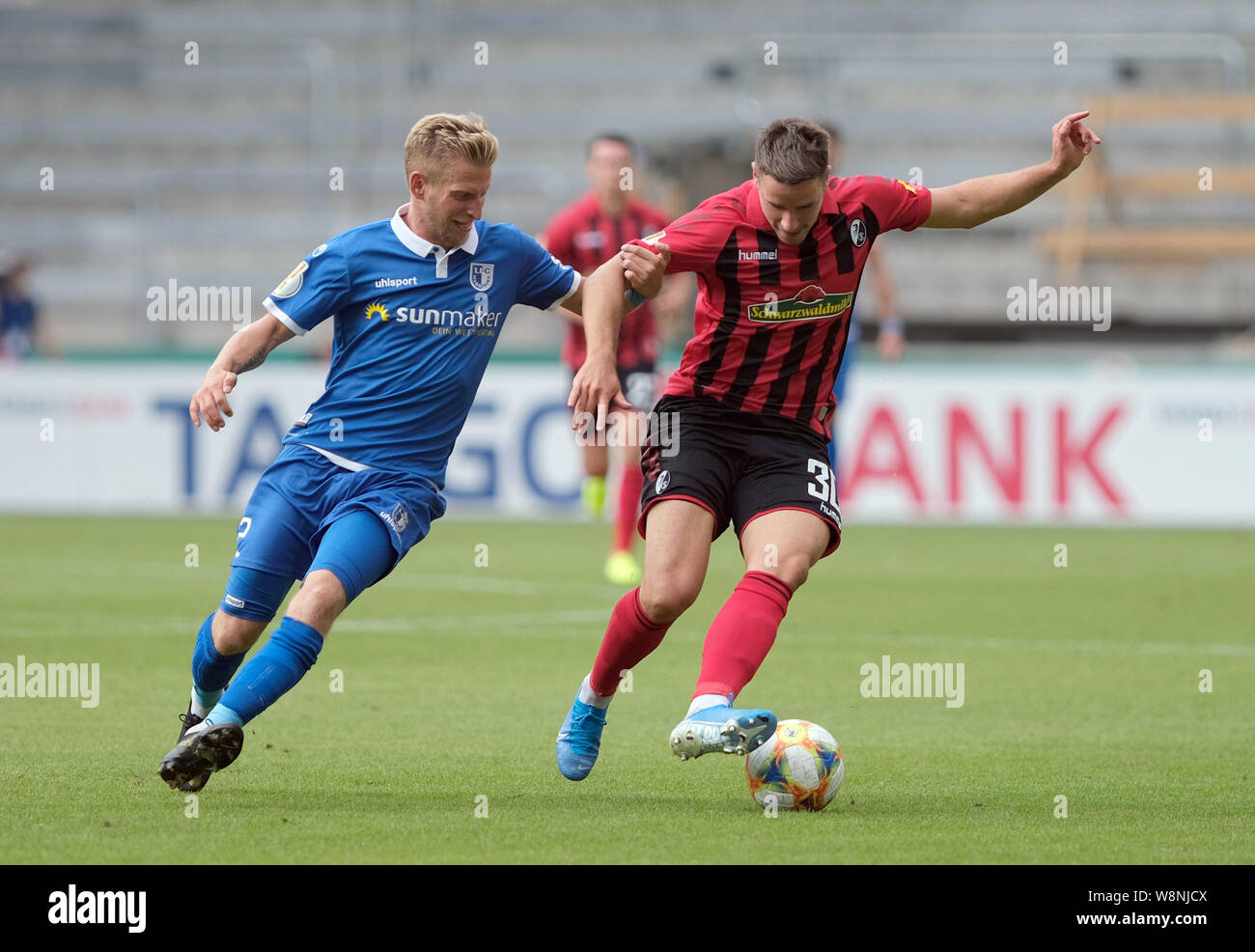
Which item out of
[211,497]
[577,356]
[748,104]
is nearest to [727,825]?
[577,356]

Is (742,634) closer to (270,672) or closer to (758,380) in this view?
(758,380)

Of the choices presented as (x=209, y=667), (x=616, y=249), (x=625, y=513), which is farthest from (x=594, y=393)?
(x=616, y=249)

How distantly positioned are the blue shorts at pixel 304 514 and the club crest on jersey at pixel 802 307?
1112mm

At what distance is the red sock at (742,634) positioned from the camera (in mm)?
5266

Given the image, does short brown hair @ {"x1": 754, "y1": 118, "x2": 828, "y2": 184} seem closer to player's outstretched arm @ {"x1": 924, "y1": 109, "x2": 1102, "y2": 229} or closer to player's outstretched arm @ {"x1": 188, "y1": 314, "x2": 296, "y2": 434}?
player's outstretched arm @ {"x1": 924, "y1": 109, "x2": 1102, "y2": 229}

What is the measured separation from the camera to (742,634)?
5.34m

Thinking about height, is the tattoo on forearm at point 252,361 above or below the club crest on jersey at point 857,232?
below

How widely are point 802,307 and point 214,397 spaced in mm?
1719

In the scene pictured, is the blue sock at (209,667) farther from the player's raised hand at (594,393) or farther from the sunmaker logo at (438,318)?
the player's raised hand at (594,393)

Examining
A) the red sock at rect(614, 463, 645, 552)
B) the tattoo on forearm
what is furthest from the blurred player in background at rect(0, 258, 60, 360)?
the tattoo on forearm

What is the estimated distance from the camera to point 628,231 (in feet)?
38.8

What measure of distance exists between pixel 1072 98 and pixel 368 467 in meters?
16.9

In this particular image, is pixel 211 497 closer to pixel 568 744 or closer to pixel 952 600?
pixel 952 600

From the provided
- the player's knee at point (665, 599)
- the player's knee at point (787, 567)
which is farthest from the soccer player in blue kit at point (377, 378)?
the player's knee at point (787, 567)
